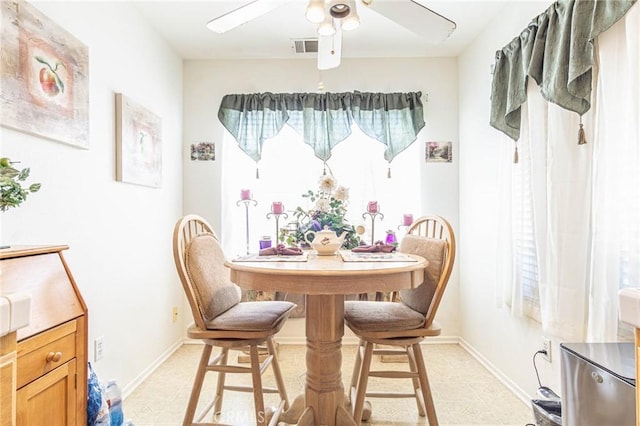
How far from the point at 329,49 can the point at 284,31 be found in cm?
92

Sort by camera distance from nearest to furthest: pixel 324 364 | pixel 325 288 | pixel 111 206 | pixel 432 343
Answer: pixel 325 288 → pixel 324 364 → pixel 111 206 → pixel 432 343

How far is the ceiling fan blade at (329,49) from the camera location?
1887 millimetres

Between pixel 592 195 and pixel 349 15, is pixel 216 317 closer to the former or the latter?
pixel 349 15

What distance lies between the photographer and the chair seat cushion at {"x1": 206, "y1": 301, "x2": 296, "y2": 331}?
1573 mm

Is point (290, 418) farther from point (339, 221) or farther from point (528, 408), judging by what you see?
point (528, 408)

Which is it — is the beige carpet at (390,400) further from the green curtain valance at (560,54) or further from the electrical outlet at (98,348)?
the green curtain valance at (560,54)

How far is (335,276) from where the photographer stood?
1.29 m

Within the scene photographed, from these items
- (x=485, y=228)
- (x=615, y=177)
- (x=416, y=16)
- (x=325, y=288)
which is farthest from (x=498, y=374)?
(x=416, y=16)

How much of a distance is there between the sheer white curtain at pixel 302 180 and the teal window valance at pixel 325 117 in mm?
104

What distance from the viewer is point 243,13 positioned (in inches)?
63.3

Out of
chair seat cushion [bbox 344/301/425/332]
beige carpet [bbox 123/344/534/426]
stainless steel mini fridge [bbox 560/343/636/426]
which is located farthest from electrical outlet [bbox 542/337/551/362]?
chair seat cushion [bbox 344/301/425/332]

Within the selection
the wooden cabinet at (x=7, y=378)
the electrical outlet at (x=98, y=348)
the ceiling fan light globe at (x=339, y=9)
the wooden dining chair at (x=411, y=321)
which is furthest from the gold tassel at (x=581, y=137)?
the electrical outlet at (x=98, y=348)

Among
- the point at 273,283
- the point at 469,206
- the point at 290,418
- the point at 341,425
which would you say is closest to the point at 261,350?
the point at 290,418

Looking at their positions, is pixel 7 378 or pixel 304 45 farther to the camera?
pixel 304 45
